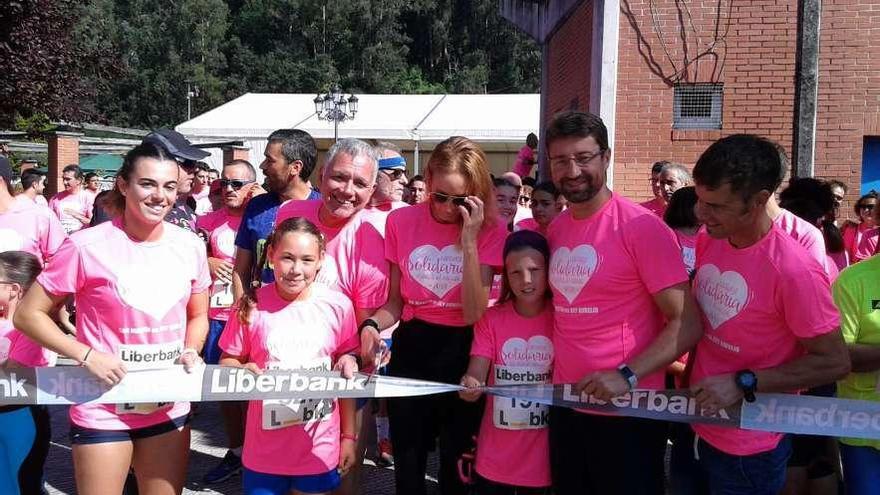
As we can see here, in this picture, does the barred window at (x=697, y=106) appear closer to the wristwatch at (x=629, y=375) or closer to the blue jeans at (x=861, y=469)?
the blue jeans at (x=861, y=469)

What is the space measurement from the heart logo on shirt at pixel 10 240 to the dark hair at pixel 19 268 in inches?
22.1

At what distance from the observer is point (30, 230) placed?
14.1ft

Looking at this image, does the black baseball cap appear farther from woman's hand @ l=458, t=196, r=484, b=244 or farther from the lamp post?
the lamp post

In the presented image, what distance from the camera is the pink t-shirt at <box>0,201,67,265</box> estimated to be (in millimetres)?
4203

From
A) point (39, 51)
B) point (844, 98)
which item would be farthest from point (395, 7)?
point (844, 98)

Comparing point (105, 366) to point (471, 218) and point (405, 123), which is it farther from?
point (405, 123)

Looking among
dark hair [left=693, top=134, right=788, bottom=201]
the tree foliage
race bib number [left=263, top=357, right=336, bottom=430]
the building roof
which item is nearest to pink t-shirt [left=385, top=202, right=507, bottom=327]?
race bib number [left=263, top=357, right=336, bottom=430]

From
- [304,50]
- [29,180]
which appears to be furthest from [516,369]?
[304,50]

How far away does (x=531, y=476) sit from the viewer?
3.21 meters

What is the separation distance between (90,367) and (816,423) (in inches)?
111

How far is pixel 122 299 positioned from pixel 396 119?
92.6 feet

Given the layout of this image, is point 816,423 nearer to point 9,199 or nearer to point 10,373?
point 10,373

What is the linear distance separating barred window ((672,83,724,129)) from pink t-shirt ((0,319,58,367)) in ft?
26.4

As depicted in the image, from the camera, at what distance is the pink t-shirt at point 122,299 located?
9.98 feet
